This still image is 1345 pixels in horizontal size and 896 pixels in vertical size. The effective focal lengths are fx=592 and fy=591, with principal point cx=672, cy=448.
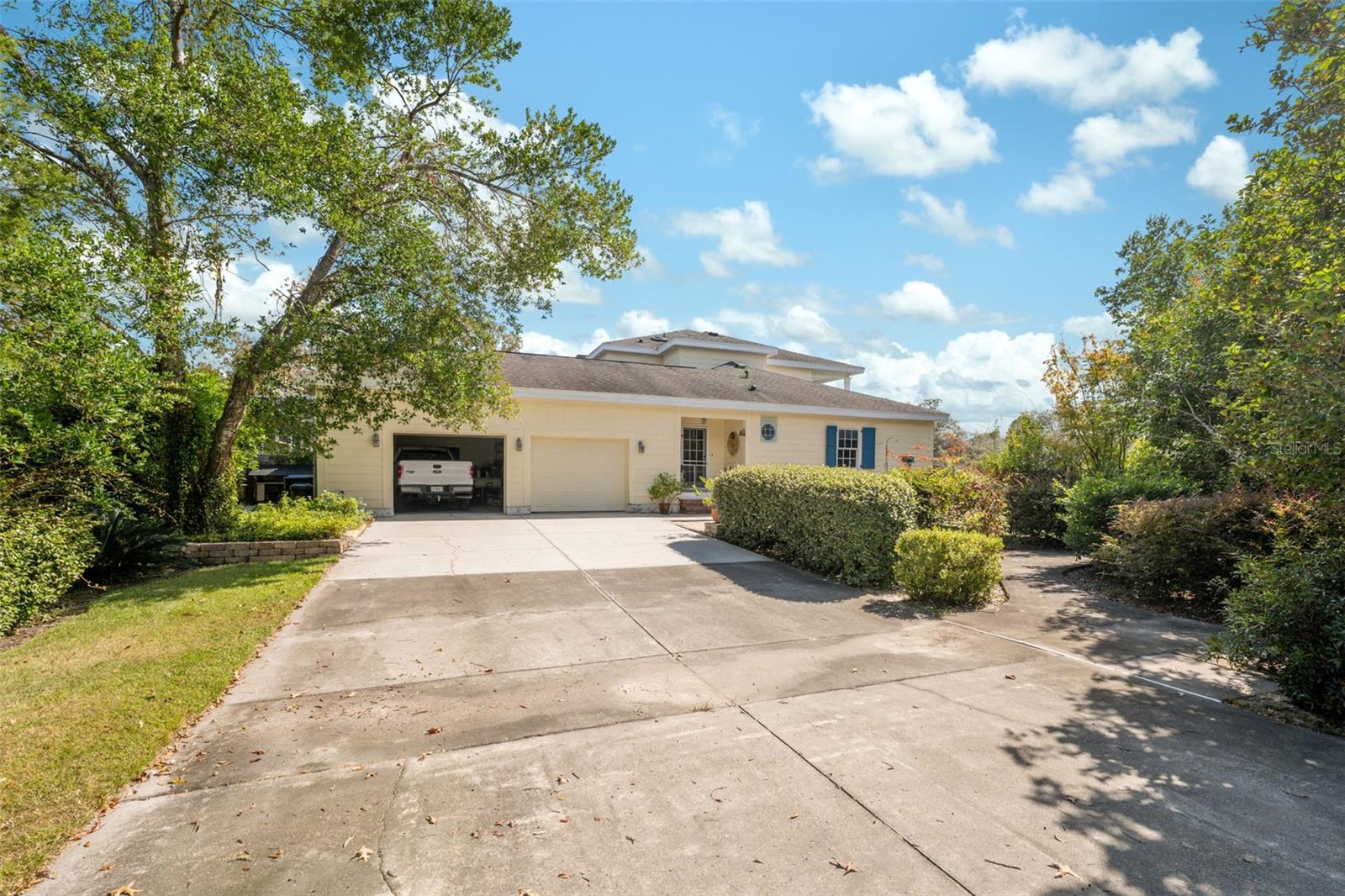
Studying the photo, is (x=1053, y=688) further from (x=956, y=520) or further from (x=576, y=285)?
(x=576, y=285)

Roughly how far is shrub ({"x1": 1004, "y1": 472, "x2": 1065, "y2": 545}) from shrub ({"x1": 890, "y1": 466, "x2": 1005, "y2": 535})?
11.8ft

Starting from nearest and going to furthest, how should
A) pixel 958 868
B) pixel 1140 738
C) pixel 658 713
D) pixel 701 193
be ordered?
1. pixel 958 868
2. pixel 1140 738
3. pixel 658 713
4. pixel 701 193

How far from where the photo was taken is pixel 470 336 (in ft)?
34.3

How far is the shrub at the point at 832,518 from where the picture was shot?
773cm

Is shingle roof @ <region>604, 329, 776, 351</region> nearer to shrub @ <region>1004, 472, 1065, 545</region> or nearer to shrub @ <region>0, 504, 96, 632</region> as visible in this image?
shrub @ <region>1004, 472, 1065, 545</region>

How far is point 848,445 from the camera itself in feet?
61.8

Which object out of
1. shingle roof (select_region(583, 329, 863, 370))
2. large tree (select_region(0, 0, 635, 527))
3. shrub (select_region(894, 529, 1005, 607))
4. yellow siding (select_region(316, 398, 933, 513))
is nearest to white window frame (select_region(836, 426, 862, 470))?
yellow siding (select_region(316, 398, 933, 513))

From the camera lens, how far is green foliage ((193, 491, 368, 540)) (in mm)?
9188

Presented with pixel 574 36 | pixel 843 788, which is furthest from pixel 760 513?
pixel 574 36

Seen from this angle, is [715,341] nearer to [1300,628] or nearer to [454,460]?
[454,460]

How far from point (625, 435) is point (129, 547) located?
35.7 ft

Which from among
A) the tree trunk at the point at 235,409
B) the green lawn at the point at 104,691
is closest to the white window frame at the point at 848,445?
the tree trunk at the point at 235,409

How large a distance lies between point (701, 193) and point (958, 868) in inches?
491

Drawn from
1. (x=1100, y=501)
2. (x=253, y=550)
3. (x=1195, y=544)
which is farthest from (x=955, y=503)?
(x=253, y=550)
